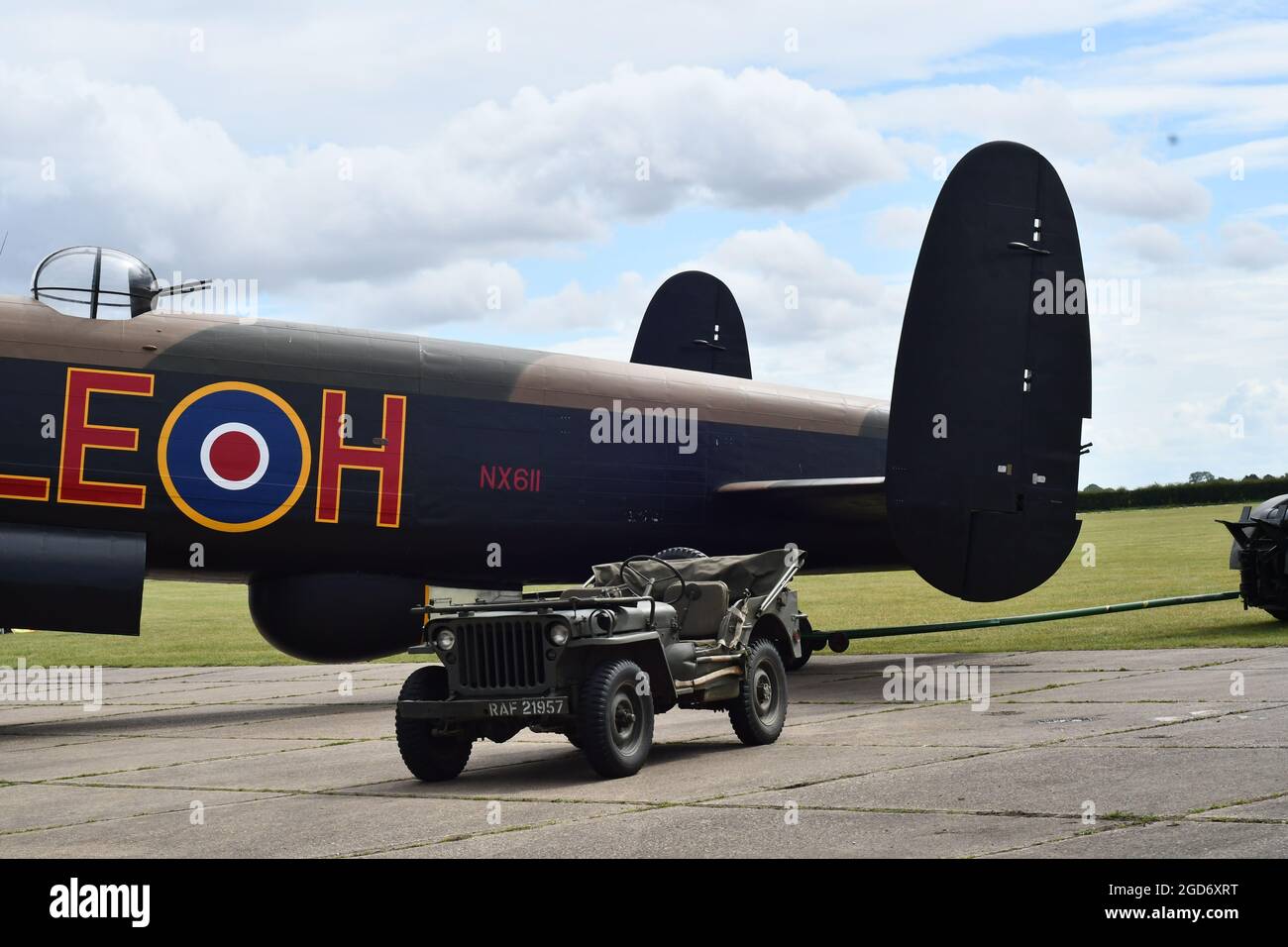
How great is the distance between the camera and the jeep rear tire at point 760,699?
11688mm

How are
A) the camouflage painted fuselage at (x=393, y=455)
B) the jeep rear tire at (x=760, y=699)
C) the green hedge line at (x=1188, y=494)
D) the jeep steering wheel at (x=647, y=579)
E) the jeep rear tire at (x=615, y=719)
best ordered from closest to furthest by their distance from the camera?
the jeep rear tire at (x=615, y=719) → the jeep rear tire at (x=760, y=699) → the jeep steering wheel at (x=647, y=579) → the camouflage painted fuselage at (x=393, y=455) → the green hedge line at (x=1188, y=494)

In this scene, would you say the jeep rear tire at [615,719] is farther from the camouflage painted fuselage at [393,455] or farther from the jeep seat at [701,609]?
the camouflage painted fuselage at [393,455]

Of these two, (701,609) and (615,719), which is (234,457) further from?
(615,719)

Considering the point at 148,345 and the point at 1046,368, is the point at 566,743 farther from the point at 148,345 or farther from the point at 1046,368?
the point at 1046,368

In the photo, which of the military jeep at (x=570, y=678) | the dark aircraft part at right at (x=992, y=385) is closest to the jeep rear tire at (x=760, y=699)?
the military jeep at (x=570, y=678)

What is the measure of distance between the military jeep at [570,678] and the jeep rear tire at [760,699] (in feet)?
0.06

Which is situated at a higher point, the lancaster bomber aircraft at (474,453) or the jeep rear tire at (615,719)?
the lancaster bomber aircraft at (474,453)

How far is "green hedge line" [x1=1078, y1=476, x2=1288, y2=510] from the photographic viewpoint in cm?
6731

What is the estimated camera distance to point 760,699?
12.1 metres

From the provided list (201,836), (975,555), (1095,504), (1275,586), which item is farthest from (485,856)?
(1095,504)

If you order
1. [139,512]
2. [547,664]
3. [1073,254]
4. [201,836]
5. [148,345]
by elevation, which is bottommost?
[201,836]

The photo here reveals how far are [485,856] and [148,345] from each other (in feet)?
33.1

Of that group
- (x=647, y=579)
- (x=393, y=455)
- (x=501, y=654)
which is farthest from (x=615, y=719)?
(x=393, y=455)

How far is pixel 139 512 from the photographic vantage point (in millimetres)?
15172
